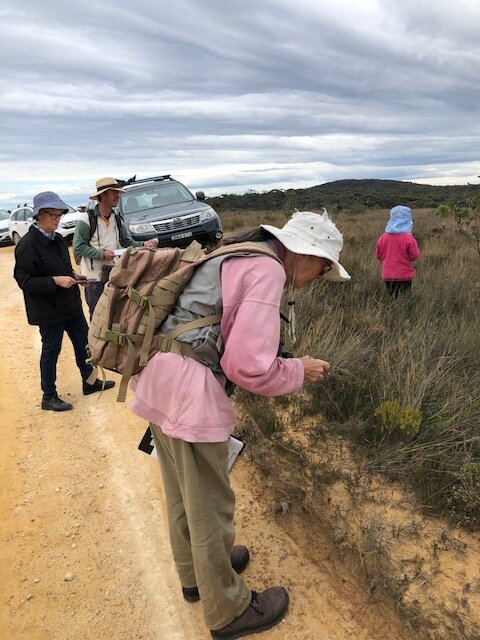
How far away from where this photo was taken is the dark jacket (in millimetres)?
4055

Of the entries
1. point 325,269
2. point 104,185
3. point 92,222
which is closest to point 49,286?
point 92,222

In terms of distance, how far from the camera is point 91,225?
4.61 m

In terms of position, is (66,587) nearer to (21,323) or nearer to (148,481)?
(148,481)

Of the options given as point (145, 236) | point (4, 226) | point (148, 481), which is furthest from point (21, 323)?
point (4, 226)

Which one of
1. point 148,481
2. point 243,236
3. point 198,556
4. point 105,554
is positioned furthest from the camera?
point 148,481

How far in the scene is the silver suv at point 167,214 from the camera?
8.99 meters

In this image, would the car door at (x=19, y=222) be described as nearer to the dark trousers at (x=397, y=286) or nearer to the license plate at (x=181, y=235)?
the license plate at (x=181, y=235)

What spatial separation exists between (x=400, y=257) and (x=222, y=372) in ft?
15.8

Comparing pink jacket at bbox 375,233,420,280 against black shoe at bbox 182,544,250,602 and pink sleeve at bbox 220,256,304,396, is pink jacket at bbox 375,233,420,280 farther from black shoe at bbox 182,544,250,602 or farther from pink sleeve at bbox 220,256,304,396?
pink sleeve at bbox 220,256,304,396

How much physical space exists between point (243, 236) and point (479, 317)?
3.86 meters

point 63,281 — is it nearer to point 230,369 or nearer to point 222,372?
point 222,372

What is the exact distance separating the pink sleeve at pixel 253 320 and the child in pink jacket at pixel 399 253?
4684 mm

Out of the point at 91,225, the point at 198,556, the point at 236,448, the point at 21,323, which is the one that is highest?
the point at 91,225

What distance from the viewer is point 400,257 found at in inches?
238
